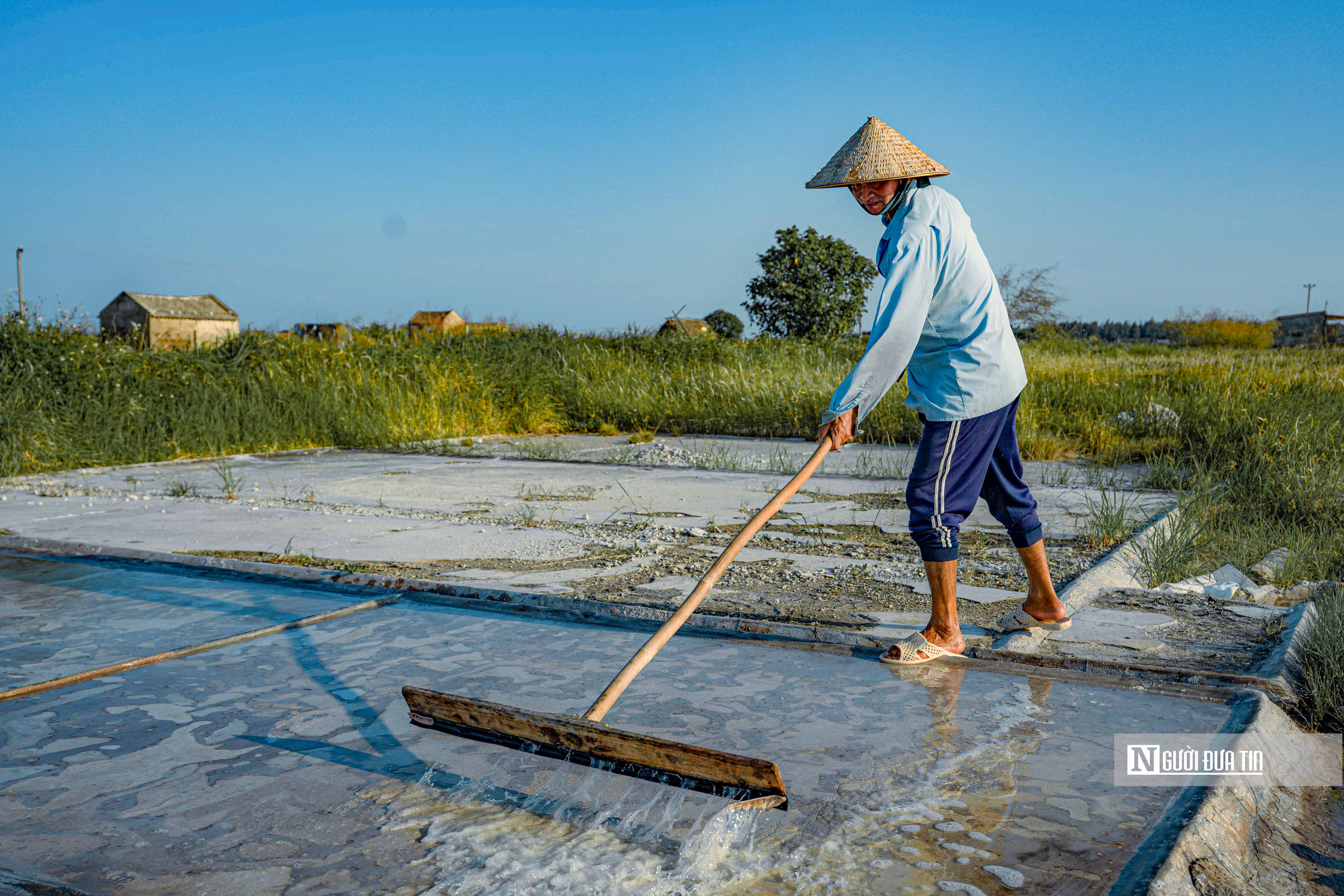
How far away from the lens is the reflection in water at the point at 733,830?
1570 mm

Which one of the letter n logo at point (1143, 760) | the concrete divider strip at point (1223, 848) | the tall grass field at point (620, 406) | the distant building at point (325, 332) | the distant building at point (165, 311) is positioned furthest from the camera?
the distant building at point (165, 311)

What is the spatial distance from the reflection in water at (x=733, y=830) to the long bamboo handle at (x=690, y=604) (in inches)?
5.8

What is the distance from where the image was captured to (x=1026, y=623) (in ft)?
9.49

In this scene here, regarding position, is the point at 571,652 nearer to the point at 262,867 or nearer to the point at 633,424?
the point at 262,867

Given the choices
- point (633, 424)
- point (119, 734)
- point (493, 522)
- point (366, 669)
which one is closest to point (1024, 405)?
point (633, 424)

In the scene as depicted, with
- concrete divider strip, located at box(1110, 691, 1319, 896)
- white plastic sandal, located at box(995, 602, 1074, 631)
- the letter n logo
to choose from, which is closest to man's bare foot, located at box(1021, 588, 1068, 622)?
white plastic sandal, located at box(995, 602, 1074, 631)

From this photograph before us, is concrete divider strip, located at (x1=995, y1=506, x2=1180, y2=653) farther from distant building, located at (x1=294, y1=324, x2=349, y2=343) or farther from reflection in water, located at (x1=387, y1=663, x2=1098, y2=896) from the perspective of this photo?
distant building, located at (x1=294, y1=324, x2=349, y2=343)

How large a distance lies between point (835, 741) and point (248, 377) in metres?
8.91

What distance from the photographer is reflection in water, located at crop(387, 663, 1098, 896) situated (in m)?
1.57

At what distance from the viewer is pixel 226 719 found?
2.29 m

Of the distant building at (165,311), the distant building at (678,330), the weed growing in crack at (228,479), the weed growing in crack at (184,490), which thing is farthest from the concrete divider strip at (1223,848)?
the distant building at (165,311)

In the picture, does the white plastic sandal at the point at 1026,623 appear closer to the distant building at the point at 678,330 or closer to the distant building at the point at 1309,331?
the distant building at the point at 678,330

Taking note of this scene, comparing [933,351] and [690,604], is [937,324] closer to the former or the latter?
[933,351]

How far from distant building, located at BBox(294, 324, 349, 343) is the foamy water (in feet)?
33.5
